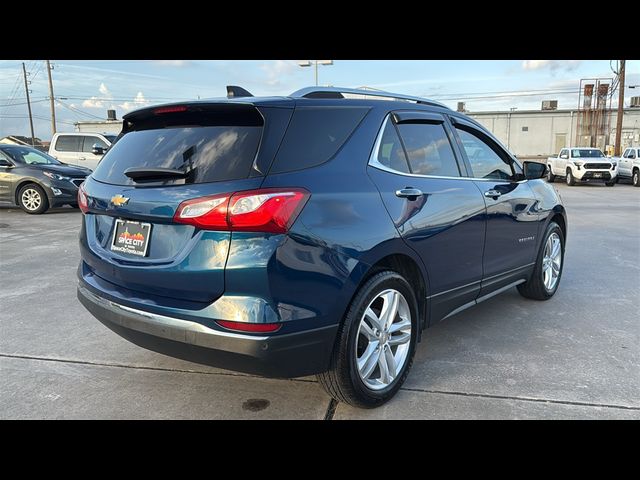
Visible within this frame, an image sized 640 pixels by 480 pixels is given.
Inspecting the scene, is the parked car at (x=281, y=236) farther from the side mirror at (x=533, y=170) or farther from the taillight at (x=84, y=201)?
the side mirror at (x=533, y=170)

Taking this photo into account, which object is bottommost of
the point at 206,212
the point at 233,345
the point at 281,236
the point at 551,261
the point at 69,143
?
the point at 551,261

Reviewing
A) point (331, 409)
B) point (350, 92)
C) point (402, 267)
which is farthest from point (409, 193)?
point (331, 409)

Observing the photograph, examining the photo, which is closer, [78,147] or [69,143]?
[78,147]

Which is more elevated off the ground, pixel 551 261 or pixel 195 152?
pixel 195 152

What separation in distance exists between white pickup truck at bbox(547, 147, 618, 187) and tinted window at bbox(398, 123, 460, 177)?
22.2 metres

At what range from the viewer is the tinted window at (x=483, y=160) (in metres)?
3.88

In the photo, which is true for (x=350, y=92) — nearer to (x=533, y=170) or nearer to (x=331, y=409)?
(x=331, y=409)

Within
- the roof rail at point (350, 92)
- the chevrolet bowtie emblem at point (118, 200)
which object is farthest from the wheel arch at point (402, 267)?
the chevrolet bowtie emblem at point (118, 200)

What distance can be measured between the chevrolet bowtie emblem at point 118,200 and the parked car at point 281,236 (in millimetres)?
10

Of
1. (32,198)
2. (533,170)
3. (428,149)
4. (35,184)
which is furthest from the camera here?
(32,198)

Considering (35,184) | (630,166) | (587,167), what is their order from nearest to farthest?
1. (35,184)
2. (587,167)
3. (630,166)

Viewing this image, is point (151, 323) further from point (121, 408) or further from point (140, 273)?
point (121, 408)

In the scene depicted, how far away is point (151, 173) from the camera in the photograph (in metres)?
2.62

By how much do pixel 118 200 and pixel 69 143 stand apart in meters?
16.1
